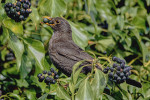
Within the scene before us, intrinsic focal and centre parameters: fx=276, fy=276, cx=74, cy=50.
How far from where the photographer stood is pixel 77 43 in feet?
9.15

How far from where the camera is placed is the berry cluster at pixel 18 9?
8.33ft

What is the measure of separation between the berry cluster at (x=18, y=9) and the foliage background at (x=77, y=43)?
3.6 inches

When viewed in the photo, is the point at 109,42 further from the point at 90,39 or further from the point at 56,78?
the point at 56,78

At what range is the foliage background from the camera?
8.84 feet

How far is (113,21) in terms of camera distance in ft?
14.1

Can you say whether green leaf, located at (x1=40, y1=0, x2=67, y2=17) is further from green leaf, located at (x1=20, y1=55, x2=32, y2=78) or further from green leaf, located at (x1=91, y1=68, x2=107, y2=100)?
green leaf, located at (x1=91, y1=68, x2=107, y2=100)

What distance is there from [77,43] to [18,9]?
2.21 ft

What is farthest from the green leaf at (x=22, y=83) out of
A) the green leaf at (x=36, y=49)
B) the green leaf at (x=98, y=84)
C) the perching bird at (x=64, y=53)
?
the green leaf at (x=98, y=84)

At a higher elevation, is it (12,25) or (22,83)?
(12,25)

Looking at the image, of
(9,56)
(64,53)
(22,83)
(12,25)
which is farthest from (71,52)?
(12,25)

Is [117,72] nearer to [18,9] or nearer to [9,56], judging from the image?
[18,9]

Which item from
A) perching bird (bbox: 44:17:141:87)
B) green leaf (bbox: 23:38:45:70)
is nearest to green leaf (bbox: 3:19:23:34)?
green leaf (bbox: 23:38:45:70)

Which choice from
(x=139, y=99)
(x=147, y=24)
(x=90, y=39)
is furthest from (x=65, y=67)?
(x=147, y=24)

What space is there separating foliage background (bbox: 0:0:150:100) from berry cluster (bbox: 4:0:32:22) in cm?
9
